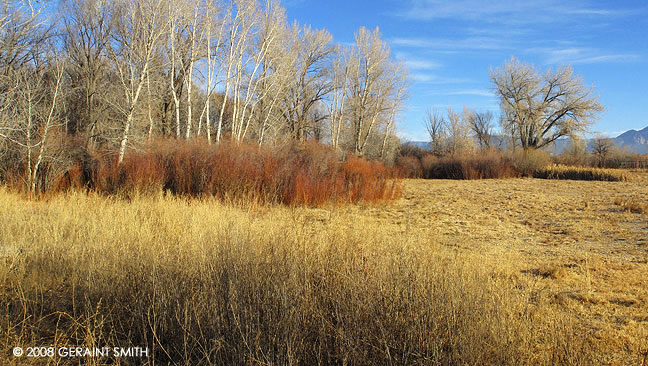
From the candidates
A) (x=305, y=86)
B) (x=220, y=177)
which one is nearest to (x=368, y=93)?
(x=305, y=86)

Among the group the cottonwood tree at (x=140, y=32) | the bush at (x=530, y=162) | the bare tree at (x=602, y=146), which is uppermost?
the cottonwood tree at (x=140, y=32)

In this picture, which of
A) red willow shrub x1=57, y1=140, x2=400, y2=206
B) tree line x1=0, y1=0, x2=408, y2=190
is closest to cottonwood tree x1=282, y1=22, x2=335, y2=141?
tree line x1=0, y1=0, x2=408, y2=190

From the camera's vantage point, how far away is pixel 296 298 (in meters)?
3.29

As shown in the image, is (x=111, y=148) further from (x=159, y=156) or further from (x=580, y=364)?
(x=580, y=364)

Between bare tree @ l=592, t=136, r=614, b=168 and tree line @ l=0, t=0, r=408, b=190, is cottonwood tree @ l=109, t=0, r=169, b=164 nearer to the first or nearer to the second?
tree line @ l=0, t=0, r=408, b=190

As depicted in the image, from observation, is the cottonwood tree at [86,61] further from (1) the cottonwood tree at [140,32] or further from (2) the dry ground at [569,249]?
(2) the dry ground at [569,249]

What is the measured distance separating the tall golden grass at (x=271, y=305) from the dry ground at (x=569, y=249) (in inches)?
17.0

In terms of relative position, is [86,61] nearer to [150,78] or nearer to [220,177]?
[150,78]

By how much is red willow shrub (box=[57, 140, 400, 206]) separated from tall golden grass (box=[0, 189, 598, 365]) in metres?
5.94

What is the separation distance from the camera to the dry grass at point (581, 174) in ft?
92.6

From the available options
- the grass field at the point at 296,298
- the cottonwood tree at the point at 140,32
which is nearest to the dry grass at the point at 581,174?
the grass field at the point at 296,298

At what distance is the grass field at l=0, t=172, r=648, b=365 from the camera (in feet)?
9.42

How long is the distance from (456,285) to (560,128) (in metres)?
46.4

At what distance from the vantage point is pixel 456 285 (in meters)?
3.39
